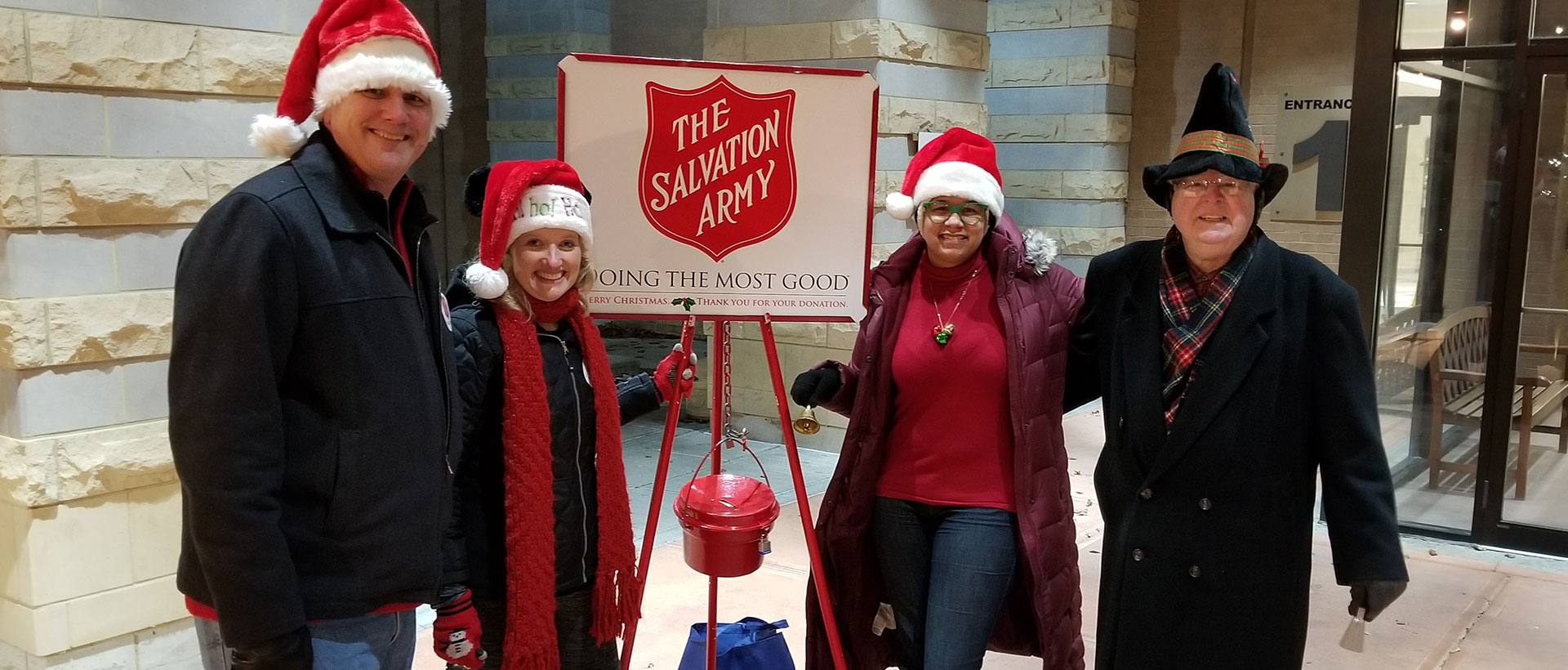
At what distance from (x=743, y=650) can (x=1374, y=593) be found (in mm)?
1497

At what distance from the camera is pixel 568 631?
242cm

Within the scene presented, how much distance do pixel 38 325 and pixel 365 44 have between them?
183 centimetres

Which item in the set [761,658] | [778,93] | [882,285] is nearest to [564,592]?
[761,658]

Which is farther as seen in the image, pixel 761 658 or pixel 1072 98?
pixel 1072 98

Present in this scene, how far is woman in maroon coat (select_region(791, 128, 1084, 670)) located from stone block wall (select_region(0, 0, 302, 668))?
1934mm

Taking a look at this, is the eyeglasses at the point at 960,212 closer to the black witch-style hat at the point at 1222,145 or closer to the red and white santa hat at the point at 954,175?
the red and white santa hat at the point at 954,175

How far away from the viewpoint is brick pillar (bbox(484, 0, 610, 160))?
32.1ft

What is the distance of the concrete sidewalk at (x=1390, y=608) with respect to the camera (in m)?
3.77

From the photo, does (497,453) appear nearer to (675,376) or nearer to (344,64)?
(675,376)

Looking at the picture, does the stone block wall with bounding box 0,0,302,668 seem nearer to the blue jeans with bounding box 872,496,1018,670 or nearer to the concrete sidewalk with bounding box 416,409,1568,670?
the concrete sidewalk with bounding box 416,409,1568,670

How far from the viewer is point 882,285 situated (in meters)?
2.74

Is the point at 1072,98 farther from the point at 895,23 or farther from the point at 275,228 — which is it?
the point at 275,228

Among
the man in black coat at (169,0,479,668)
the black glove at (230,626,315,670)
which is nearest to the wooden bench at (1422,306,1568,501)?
the man in black coat at (169,0,479,668)

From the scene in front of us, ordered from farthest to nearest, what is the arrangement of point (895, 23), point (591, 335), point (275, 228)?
point (895, 23) → point (591, 335) → point (275, 228)
